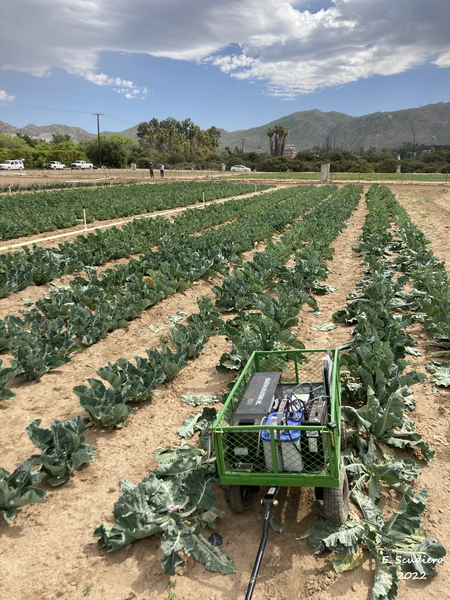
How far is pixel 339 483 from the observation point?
3.29m

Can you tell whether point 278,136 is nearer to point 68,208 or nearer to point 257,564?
point 68,208

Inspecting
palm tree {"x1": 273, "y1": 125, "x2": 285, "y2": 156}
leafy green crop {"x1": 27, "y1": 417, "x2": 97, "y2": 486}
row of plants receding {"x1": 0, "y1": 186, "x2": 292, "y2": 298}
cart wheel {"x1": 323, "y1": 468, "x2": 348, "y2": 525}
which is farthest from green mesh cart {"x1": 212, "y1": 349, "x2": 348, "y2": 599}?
palm tree {"x1": 273, "y1": 125, "x2": 285, "y2": 156}

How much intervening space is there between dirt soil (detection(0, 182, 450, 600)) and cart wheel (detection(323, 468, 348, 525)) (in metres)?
0.28

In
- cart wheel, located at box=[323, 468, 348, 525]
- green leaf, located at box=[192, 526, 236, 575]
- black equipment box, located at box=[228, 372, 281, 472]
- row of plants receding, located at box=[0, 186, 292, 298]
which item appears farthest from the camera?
row of plants receding, located at box=[0, 186, 292, 298]

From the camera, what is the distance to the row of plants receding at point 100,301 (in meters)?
6.26

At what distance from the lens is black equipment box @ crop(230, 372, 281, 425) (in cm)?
365

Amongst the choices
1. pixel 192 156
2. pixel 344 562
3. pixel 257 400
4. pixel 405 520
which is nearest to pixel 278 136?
pixel 192 156

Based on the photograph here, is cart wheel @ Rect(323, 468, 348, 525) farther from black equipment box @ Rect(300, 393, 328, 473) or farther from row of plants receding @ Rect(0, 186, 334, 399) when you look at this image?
row of plants receding @ Rect(0, 186, 334, 399)

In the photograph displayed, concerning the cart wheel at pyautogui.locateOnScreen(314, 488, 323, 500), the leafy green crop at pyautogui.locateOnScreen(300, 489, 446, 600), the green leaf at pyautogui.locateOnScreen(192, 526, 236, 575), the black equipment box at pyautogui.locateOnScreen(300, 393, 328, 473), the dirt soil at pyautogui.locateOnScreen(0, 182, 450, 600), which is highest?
the black equipment box at pyautogui.locateOnScreen(300, 393, 328, 473)

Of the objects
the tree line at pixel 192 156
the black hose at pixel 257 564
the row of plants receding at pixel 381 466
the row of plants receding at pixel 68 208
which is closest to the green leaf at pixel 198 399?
the row of plants receding at pixel 381 466

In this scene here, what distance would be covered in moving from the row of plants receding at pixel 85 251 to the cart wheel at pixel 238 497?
726 centimetres

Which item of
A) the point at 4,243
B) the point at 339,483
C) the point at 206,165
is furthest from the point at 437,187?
the point at 206,165

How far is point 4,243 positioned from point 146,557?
1445cm

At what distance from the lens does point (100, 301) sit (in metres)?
→ 8.05
